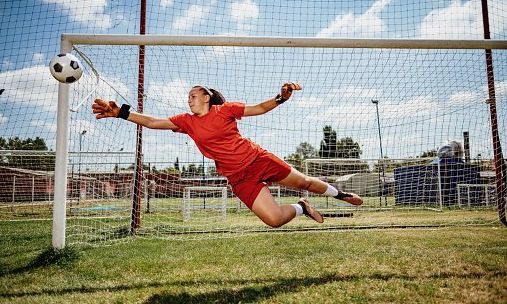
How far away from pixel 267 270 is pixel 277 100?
7.41 ft

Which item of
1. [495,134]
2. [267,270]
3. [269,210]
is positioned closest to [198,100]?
[269,210]

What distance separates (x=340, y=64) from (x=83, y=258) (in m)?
5.82

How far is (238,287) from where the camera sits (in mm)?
3939

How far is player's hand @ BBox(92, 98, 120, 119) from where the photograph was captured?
16.1ft

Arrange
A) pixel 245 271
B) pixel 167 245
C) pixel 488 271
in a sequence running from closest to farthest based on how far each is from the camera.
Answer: pixel 488 271 → pixel 245 271 → pixel 167 245

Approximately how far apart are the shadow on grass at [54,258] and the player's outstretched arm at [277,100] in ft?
11.6

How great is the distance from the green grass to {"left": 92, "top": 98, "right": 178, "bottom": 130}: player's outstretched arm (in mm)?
2022

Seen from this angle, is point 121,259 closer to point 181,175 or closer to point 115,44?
point 115,44

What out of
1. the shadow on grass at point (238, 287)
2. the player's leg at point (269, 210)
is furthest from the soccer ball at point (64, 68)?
the player's leg at point (269, 210)

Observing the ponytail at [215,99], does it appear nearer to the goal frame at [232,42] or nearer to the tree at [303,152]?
the goal frame at [232,42]

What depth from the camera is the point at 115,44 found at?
19.8 feet

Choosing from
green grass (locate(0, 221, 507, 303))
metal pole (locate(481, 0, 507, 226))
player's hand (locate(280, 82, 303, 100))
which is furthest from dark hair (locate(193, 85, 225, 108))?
metal pole (locate(481, 0, 507, 226))

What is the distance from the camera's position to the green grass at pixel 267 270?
3.61 metres

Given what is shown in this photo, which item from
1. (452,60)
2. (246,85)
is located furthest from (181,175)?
(452,60)
